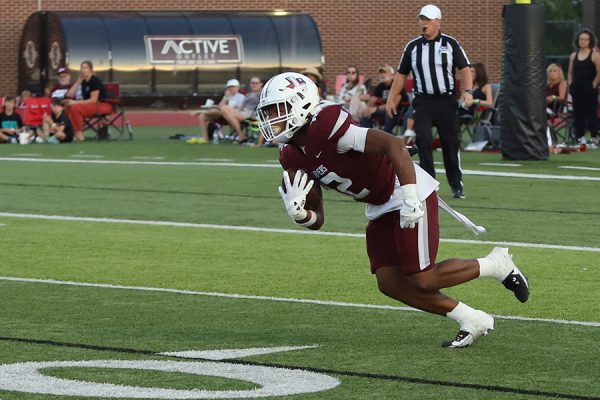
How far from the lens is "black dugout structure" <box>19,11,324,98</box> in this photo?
35.1 m

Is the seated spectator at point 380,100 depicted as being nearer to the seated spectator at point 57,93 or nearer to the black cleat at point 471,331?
the seated spectator at point 57,93

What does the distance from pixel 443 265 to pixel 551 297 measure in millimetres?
1727

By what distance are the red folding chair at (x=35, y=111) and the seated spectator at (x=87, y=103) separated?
392mm

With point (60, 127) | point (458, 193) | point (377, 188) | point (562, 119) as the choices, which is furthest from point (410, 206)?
point (60, 127)

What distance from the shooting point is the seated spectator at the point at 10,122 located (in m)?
26.6

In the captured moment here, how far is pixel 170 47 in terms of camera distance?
3594cm

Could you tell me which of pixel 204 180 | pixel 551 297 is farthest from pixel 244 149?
pixel 551 297

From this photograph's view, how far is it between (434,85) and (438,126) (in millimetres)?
408

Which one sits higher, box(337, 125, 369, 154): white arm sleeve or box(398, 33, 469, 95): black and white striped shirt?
box(337, 125, 369, 154): white arm sleeve

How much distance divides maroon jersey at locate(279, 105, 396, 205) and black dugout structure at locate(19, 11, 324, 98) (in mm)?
28137

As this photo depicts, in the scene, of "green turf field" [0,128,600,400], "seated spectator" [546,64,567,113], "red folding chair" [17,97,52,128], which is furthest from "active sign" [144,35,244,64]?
"green turf field" [0,128,600,400]

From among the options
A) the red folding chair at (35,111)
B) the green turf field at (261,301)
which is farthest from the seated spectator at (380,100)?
the green turf field at (261,301)

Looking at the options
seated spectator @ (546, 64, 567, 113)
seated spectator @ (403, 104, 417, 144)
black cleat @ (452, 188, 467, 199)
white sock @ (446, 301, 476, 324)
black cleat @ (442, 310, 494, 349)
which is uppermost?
white sock @ (446, 301, 476, 324)

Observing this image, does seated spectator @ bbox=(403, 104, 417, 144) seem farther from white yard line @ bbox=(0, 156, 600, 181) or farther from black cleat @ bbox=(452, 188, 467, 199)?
black cleat @ bbox=(452, 188, 467, 199)
